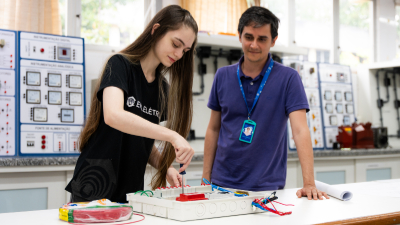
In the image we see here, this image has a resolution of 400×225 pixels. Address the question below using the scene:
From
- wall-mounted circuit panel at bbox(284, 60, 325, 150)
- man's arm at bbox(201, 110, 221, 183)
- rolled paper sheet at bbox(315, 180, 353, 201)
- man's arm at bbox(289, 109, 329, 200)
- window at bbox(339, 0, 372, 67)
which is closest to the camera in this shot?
rolled paper sheet at bbox(315, 180, 353, 201)

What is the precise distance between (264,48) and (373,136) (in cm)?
267

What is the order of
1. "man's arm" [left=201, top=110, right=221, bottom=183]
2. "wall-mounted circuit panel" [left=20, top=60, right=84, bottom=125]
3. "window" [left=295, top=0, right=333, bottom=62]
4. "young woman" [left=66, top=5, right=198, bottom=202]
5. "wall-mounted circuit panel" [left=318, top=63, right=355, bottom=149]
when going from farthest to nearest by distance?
1. "window" [left=295, top=0, right=333, bottom=62]
2. "wall-mounted circuit panel" [left=318, top=63, right=355, bottom=149]
3. "wall-mounted circuit panel" [left=20, top=60, right=84, bottom=125]
4. "man's arm" [left=201, top=110, right=221, bottom=183]
5. "young woman" [left=66, top=5, right=198, bottom=202]

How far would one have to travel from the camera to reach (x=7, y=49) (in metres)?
2.61

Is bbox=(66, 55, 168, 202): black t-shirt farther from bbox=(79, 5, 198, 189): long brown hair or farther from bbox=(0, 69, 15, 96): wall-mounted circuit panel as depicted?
bbox=(0, 69, 15, 96): wall-mounted circuit panel

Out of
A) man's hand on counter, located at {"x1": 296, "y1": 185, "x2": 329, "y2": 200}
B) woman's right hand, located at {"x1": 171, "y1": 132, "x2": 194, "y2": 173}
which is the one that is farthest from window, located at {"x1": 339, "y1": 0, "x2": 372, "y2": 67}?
woman's right hand, located at {"x1": 171, "y1": 132, "x2": 194, "y2": 173}

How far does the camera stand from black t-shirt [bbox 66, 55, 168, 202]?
4.25ft

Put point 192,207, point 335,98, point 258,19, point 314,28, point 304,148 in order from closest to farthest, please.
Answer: point 192,207 < point 304,148 < point 258,19 < point 335,98 < point 314,28

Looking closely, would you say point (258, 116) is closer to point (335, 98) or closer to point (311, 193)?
point (311, 193)

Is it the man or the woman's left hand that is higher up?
the man

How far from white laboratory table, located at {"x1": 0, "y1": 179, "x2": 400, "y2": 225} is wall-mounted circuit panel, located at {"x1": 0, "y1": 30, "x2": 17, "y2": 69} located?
5.84 feet

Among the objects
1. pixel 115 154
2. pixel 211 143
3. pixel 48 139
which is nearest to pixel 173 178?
pixel 115 154

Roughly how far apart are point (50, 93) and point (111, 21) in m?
1.00

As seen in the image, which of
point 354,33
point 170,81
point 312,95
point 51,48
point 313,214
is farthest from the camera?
point 354,33

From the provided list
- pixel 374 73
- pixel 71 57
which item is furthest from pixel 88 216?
pixel 374 73
